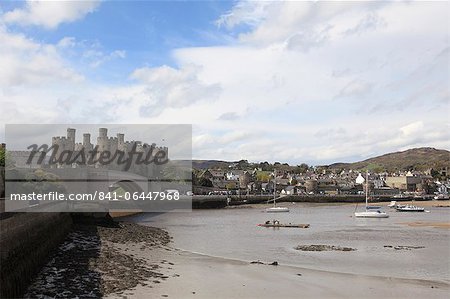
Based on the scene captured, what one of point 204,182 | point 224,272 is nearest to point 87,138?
point 204,182

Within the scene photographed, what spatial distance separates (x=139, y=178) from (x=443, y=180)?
151008mm

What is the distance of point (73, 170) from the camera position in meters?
47.2

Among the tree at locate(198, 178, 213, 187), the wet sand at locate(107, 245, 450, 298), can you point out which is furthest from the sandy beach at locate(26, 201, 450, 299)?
the tree at locate(198, 178, 213, 187)

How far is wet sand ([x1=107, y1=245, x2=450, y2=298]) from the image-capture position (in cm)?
1658

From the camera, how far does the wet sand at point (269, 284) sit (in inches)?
653

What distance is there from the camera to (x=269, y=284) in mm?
18484

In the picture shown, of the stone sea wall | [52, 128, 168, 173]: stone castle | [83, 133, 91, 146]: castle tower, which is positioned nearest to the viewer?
the stone sea wall

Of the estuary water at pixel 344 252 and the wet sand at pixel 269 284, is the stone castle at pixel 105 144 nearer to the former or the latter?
the estuary water at pixel 344 252

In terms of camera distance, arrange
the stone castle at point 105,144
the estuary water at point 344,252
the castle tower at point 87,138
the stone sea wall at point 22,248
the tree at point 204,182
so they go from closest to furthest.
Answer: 1. the stone sea wall at point 22,248
2. the estuary water at point 344,252
3. the stone castle at point 105,144
4. the castle tower at point 87,138
5. the tree at point 204,182

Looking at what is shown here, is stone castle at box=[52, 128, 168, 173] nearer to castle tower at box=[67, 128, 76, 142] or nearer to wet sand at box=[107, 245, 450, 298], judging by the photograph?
castle tower at box=[67, 128, 76, 142]

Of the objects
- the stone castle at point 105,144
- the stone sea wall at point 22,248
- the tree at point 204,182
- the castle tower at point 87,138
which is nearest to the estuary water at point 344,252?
the stone sea wall at point 22,248

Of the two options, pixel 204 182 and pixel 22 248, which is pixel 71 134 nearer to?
pixel 204 182

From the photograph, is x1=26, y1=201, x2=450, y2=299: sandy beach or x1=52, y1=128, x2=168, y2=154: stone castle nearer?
x1=26, y1=201, x2=450, y2=299: sandy beach

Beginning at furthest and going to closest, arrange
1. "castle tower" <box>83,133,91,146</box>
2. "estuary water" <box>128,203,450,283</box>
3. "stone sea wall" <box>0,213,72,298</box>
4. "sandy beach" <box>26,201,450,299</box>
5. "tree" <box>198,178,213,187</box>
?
"tree" <box>198,178,213,187</box>, "castle tower" <box>83,133,91,146</box>, "estuary water" <box>128,203,450,283</box>, "sandy beach" <box>26,201,450,299</box>, "stone sea wall" <box>0,213,72,298</box>
